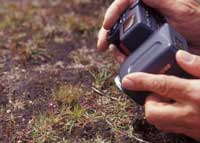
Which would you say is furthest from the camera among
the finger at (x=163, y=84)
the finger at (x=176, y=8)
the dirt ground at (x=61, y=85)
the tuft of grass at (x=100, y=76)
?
the tuft of grass at (x=100, y=76)

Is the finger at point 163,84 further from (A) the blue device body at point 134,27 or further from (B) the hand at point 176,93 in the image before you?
(A) the blue device body at point 134,27

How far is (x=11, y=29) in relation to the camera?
311 cm

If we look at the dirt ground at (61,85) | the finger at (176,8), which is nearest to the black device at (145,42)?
the finger at (176,8)

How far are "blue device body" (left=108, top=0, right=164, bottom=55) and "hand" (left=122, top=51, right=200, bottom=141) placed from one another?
234 millimetres

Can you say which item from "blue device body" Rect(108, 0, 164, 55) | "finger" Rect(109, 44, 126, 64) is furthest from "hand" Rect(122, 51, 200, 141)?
"finger" Rect(109, 44, 126, 64)

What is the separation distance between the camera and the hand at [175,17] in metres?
2.21

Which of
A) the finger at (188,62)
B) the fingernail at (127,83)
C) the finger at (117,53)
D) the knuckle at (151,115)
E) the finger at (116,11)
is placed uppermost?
the finger at (116,11)

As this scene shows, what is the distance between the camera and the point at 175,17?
7.59 feet

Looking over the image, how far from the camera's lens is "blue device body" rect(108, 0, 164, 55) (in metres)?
1.92

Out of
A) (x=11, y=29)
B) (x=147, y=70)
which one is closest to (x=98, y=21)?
(x=11, y=29)

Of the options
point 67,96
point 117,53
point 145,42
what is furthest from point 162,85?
point 67,96

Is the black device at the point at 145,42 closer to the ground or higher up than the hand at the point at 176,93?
higher up

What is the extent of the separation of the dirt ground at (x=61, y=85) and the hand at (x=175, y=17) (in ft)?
0.81

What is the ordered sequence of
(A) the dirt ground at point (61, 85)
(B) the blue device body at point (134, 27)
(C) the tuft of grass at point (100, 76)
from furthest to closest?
(C) the tuft of grass at point (100, 76)
(A) the dirt ground at point (61, 85)
(B) the blue device body at point (134, 27)
